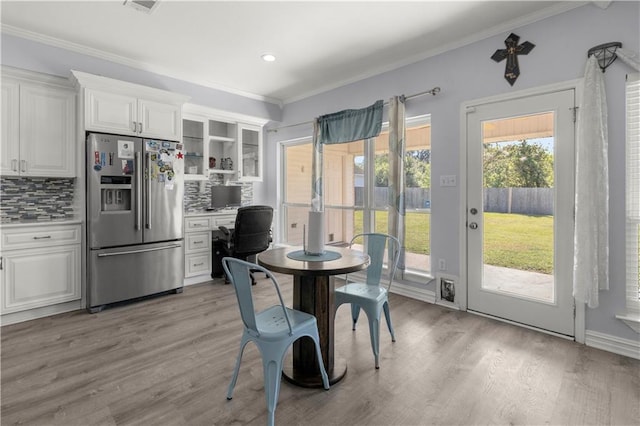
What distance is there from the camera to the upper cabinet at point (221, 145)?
14.2 ft

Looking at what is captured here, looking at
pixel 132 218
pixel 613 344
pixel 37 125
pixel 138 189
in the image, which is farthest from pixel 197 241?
pixel 613 344

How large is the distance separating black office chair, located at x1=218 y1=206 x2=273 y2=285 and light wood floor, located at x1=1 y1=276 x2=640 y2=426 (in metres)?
1.12

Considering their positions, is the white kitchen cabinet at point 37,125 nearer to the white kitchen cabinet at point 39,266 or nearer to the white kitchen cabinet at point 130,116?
the white kitchen cabinet at point 130,116

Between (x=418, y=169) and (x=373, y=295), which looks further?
(x=418, y=169)

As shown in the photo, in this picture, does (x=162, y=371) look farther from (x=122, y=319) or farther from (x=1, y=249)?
(x=1, y=249)

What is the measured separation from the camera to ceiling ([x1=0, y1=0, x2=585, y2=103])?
267cm

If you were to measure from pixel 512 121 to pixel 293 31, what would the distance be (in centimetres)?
215

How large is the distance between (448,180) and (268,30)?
2.26 metres

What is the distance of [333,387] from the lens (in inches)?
77.6

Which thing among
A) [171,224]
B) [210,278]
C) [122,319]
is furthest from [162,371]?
[210,278]

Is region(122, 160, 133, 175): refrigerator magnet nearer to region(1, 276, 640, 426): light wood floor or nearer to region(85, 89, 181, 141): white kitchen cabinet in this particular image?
region(85, 89, 181, 141): white kitchen cabinet

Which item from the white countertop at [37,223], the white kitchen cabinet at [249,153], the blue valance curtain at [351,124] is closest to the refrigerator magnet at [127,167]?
the white countertop at [37,223]

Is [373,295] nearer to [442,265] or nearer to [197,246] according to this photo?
[442,265]

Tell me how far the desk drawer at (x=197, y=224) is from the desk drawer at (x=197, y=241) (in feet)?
0.21
